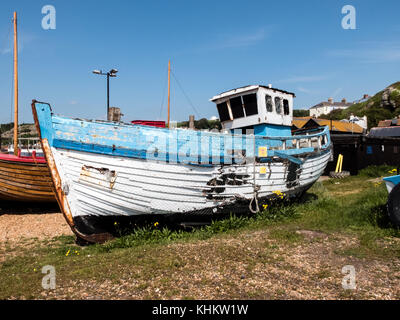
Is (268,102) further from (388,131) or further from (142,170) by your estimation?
(388,131)

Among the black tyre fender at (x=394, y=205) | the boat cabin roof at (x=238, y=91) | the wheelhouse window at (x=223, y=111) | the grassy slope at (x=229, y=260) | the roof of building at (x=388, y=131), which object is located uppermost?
the roof of building at (x=388, y=131)

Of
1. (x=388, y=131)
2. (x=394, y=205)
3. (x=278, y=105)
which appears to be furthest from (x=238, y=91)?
(x=388, y=131)

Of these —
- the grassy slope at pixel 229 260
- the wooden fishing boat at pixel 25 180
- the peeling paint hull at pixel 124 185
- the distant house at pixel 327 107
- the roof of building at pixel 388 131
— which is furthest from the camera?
the distant house at pixel 327 107

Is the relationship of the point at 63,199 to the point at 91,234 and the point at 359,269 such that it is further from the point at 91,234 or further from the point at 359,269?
the point at 359,269

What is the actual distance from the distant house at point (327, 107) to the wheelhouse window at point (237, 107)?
105 m

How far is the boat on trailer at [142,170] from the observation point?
6.22 meters

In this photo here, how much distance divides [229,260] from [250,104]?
19.7 ft

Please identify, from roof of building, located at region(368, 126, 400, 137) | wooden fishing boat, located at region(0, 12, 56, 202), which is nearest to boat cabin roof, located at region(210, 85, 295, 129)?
wooden fishing boat, located at region(0, 12, 56, 202)

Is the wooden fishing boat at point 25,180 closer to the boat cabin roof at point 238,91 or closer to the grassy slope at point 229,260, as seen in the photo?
the grassy slope at point 229,260

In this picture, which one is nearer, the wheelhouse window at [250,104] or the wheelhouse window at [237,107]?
the wheelhouse window at [250,104]

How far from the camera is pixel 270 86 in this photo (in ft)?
32.7

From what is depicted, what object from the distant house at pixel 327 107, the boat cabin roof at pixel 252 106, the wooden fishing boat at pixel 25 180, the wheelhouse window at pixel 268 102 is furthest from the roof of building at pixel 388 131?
the distant house at pixel 327 107

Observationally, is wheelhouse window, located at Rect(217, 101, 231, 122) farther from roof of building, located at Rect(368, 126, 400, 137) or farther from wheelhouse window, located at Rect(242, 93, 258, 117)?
roof of building, located at Rect(368, 126, 400, 137)

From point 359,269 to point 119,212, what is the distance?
5017 mm
